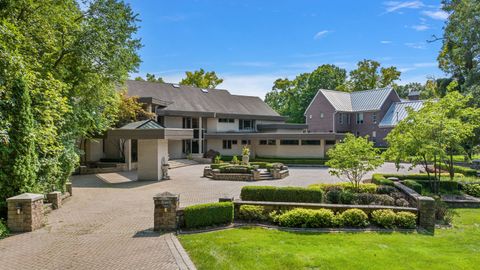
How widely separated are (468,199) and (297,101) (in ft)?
143

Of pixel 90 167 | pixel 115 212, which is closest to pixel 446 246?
pixel 115 212

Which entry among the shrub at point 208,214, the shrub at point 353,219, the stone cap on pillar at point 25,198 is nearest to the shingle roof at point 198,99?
the stone cap on pillar at point 25,198

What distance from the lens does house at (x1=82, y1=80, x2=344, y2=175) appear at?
99.8 feet

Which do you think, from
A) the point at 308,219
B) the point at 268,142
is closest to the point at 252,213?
the point at 308,219

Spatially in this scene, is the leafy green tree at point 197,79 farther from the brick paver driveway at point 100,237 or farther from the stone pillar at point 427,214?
the stone pillar at point 427,214

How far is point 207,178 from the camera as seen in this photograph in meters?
21.6

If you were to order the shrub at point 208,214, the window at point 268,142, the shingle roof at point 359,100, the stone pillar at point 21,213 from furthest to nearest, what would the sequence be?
the shingle roof at point 359,100 < the window at point 268,142 < the shrub at point 208,214 < the stone pillar at point 21,213

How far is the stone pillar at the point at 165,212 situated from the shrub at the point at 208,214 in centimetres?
40

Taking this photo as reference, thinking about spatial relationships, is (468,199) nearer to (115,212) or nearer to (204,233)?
(204,233)

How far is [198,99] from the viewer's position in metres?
36.3

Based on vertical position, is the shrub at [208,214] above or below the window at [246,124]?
below

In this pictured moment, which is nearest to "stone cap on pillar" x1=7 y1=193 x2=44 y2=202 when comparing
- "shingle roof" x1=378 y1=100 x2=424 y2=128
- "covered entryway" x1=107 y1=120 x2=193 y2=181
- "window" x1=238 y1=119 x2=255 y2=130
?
"covered entryway" x1=107 y1=120 x2=193 y2=181

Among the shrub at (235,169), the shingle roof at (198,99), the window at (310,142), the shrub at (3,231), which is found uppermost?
the shingle roof at (198,99)

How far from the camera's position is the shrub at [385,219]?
1025 cm
